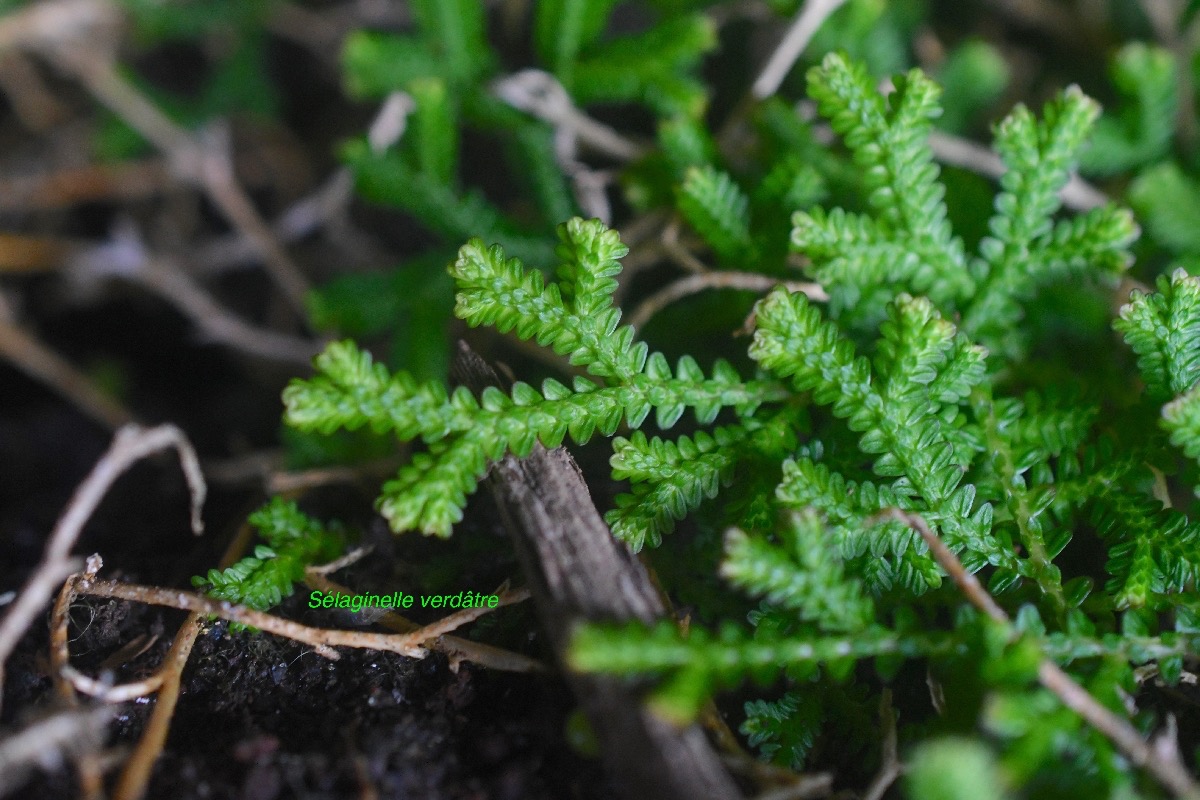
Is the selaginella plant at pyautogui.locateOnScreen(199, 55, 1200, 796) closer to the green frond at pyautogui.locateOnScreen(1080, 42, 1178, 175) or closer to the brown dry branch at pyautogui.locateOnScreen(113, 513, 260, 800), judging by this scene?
the brown dry branch at pyautogui.locateOnScreen(113, 513, 260, 800)

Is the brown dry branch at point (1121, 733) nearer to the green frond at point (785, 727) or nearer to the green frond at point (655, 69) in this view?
the green frond at point (785, 727)

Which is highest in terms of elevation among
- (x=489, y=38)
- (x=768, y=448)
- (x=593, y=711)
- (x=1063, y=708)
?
(x=489, y=38)

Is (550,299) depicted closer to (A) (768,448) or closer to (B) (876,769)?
(A) (768,448)

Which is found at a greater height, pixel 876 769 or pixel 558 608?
pixel 558 608

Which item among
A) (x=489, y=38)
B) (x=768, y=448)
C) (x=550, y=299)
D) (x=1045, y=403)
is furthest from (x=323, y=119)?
(x=1045, y=403)

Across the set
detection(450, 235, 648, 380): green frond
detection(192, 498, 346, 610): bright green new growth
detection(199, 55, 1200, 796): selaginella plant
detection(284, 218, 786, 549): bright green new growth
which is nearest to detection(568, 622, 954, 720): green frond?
detection(199, 55, 1200, 796): selaginella plant

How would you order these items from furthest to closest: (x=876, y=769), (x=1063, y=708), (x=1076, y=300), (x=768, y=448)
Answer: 1. (x=1076, y=300)
2. (x=768, y=448)
3. (x=876, y=769)
4. (x=1063, y=708)

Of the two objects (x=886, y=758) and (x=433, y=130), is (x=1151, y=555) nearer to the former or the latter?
(x=886, y=758)
